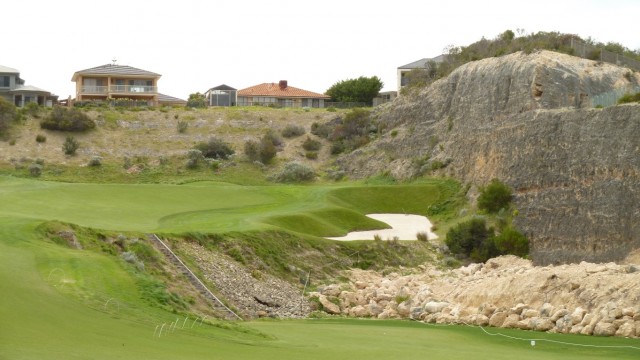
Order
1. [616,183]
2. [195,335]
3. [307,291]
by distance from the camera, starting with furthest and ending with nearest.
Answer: [616,183], [307,291], [195,335]

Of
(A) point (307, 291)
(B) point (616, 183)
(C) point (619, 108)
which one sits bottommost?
(A) point (307, 291)

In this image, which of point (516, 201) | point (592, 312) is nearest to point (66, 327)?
point (592, 312)

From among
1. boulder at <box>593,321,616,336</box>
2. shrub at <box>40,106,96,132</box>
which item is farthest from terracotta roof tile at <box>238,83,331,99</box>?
boulder at <box>593,321,616,336</box>

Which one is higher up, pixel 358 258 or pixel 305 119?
pixel 305 119

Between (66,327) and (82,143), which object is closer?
(66,327)

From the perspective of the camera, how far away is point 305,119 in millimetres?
96062

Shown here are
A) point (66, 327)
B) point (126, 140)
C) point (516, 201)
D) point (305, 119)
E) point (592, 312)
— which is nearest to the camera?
point (66, 327)

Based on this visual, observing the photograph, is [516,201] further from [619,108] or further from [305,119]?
[305,119]

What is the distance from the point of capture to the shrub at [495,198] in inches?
2254

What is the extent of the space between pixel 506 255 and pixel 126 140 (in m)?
42.3

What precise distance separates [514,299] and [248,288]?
9.97 metres

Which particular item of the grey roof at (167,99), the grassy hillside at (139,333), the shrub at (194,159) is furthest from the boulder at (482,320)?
the grey roof at (167,99)

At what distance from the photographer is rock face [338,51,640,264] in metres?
48.9

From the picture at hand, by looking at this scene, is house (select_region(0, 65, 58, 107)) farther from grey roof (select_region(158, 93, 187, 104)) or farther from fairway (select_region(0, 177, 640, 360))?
fairway (select_region(0, 177, 640, 360))
